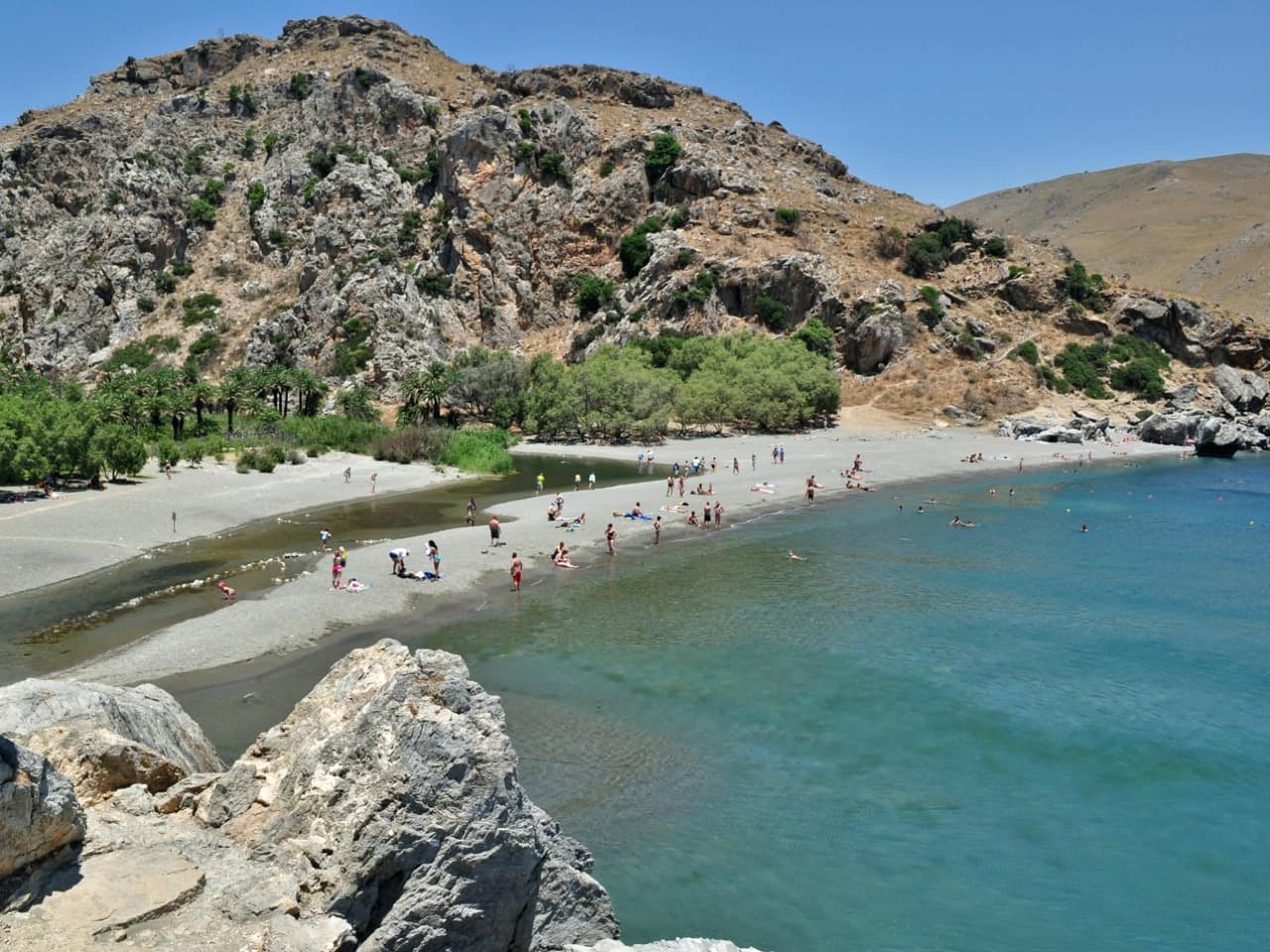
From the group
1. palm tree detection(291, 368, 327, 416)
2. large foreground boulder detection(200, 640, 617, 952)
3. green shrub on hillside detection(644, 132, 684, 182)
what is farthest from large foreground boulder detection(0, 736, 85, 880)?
green shrub on hillside detection(644, 132, 684, 182)

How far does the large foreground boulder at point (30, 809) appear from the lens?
6.19 meters

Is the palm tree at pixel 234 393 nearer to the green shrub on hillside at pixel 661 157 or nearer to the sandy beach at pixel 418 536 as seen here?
the sandy beach at pixel 418 536

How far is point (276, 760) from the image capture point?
8.14 metres

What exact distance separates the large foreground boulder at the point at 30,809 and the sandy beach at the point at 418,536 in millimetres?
14563

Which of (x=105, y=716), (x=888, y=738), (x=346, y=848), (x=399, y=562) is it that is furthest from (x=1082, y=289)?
(x=346, y=848)

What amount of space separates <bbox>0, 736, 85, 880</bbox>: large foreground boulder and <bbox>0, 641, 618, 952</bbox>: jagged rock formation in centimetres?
4

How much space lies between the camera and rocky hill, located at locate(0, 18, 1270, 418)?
3679 inches

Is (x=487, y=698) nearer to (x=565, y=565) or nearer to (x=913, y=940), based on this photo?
(x=913, y=940)

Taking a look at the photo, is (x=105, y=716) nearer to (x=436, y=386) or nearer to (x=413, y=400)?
(x=436, y=386)

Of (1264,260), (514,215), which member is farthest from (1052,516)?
(1264,260)

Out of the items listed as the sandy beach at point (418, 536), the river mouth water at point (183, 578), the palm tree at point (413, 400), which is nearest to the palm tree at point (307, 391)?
the palm tree at point (413, 400)

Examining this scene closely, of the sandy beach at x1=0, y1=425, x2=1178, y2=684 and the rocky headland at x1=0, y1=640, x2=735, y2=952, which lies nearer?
the rocky headland at x1=0, y1=640, x2=735, y2=952

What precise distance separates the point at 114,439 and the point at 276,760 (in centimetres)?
4296

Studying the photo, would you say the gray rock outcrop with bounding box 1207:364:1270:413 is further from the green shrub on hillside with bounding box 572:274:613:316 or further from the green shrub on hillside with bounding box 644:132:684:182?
the green shrub on hillside with bounding box 572:274:613:316
